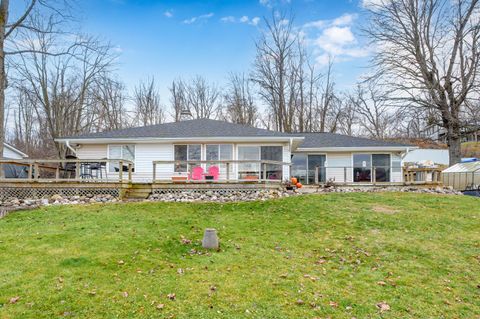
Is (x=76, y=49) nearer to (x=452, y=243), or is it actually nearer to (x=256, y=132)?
(x=256, y=132)

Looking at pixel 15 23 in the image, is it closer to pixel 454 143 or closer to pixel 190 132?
pixel 190 132

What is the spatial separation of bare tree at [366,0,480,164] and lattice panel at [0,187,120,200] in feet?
58.8

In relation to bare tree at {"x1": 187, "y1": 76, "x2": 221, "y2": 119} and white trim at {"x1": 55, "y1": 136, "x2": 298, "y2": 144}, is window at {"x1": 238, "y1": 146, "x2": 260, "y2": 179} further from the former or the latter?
bare tree at {"x1": 187, "y1": 76, "x2": 221, "y2": 119}

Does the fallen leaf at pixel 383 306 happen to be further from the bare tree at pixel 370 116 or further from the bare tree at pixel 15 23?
the bare tree at pixel 370 116

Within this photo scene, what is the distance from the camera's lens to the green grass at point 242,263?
3.99 m

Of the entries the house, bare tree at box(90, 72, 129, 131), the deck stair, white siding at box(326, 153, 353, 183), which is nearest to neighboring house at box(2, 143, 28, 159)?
bare tree at box(90, 72, 129, 131)

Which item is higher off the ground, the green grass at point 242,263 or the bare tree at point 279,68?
the bare tree at point 279,68

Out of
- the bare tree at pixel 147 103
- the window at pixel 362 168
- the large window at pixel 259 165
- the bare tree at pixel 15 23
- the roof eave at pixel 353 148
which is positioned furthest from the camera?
the bare tree at pixel 147 103

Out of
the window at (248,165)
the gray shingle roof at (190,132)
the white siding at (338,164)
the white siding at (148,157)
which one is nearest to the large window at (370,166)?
the white siding at (338,164)

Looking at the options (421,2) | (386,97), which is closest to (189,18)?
(386,97)

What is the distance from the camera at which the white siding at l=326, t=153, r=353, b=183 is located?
17078 millimetres

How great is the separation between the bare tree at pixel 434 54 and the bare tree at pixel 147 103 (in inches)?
839

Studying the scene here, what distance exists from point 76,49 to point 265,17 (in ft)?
58.3

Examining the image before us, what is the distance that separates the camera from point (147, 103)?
3170 cm
